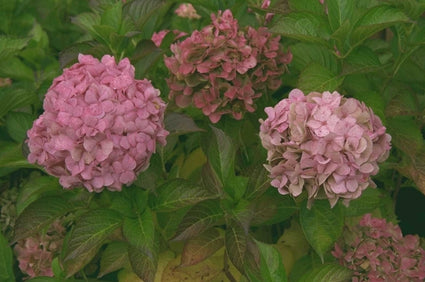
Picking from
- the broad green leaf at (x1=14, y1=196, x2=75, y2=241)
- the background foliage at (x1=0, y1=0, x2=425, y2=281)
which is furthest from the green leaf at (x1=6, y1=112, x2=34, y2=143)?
the broad green leaf at (x1=14, y1=196, x2=75, y2=241)

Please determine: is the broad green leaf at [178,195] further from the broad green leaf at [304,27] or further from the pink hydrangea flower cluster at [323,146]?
the broad green leaf at [304,27]

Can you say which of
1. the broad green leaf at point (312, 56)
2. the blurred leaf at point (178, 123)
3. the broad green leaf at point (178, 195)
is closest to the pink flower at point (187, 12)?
the broad green leaf at point (312, 56)

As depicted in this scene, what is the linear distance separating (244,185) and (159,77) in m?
0.41

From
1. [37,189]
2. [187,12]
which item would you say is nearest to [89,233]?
[37,189]

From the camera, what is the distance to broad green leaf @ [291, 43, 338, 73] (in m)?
→ 1.21

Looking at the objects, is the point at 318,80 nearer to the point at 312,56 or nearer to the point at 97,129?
the point at 312,56

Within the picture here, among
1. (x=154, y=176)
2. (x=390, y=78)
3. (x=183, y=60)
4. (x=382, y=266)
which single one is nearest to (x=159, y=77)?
(x=183, y=60)

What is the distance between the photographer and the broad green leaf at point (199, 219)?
1.01 meters

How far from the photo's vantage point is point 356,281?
115 centimetres

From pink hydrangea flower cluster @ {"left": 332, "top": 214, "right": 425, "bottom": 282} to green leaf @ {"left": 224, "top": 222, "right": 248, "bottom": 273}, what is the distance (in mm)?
243

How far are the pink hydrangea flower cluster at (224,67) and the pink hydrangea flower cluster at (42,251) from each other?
352mm

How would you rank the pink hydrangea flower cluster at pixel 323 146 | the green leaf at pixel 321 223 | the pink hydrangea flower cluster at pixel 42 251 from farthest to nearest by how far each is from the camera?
the pink hydrangea flower cluster at pixel 42 251, the green leaf at pixel 321 223, the pink hydrangea flower cluster at pixel 323 146

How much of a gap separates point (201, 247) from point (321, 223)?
191 mm

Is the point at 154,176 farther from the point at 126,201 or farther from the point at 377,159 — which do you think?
the point at 377,159
